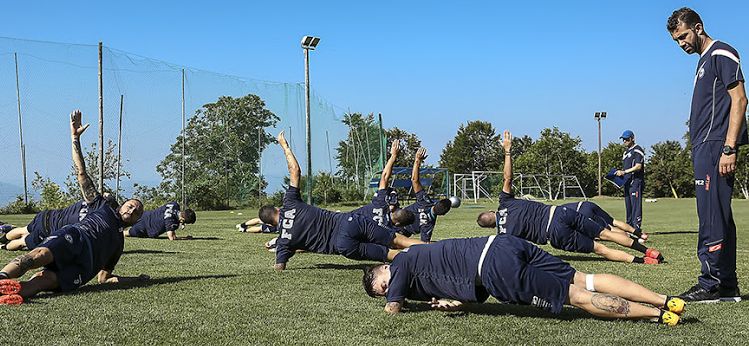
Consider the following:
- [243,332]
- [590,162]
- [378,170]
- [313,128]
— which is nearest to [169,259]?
[243,332]

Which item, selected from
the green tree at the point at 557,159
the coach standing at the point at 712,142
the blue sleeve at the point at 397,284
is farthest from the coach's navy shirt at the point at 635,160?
the green tree at the point at 557,159

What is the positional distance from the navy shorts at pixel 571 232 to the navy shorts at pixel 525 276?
4.25 m

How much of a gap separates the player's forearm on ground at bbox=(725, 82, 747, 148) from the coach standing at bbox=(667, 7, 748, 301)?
11mm

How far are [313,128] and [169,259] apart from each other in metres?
29.2

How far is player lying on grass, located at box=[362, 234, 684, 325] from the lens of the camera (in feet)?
17.5

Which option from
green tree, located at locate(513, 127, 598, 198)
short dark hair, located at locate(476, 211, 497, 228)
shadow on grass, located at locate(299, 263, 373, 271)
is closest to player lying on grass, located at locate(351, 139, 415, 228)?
short dark hair, located at locate(476, 211, 497, 228)

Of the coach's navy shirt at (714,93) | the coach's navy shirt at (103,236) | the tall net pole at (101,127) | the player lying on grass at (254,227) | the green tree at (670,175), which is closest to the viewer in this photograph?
the coach's navy shirt at (714,93)

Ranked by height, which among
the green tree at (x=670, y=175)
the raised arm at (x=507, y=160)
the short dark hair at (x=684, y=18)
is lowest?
the green tree at (x=670, y=175)

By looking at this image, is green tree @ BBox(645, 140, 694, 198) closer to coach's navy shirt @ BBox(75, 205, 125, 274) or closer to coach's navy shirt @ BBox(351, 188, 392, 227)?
coach's navy shirt @ BBox(351, 188, 392, 227)

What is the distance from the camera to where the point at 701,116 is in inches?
251

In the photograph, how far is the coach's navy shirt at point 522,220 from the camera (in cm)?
984

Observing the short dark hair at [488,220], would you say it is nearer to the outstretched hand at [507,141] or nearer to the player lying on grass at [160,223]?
the outstretched hand at [507,141]

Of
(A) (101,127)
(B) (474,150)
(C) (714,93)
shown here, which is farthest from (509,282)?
(B) (474,150)

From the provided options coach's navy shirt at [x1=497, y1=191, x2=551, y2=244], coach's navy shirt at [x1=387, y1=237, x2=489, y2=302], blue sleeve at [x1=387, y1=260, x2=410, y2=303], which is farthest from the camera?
coach's navy shirt at [x1=497, y1=191, x2=551, y2=244]
